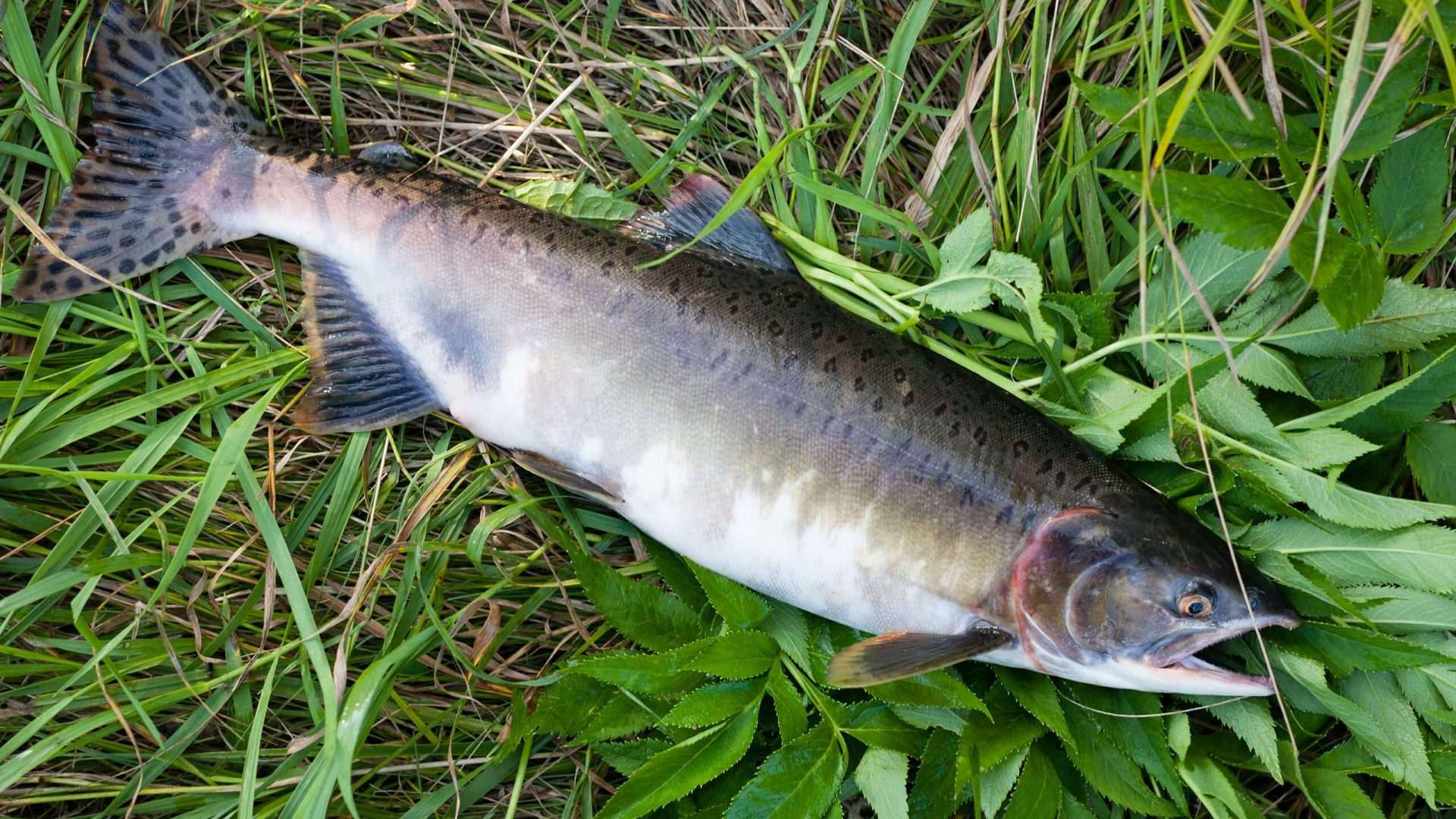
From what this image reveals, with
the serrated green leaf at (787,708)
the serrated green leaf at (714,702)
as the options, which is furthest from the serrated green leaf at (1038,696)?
the serrated green leaf at (714,702)

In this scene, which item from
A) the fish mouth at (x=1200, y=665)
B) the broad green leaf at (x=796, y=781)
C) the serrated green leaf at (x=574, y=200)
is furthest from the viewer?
the serrated green leaf at (x=574, y=200)

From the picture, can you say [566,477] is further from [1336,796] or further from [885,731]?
[1336,796]

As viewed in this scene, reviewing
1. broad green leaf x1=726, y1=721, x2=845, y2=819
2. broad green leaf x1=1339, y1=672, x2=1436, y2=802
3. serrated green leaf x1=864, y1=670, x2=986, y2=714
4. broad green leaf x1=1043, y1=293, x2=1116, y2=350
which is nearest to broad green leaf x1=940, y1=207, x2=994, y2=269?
broad green leaf x1=1043, y1=293, x2=1116, y2=350

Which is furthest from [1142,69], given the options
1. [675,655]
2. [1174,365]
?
[675,655]

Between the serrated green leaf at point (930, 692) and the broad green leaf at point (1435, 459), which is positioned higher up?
the broad green leaf at point (1435, 459)

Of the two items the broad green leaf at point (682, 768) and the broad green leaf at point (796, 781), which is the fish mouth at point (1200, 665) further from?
the broad green leaf at point (682, 768)

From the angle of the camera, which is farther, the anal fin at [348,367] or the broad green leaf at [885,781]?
the anal fin at [348,367]

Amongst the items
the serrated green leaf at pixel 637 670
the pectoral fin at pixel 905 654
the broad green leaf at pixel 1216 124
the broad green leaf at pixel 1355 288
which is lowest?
the serrated green leaf at pixel 637 670
